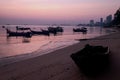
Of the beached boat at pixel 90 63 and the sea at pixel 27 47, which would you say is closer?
the beached boat at pixel 90 63

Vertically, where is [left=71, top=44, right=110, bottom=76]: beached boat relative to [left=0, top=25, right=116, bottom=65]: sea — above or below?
above

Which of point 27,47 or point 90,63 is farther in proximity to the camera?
point 27,47

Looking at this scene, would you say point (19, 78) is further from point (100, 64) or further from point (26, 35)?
point (26, 35)

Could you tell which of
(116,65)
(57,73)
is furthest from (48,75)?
(116,65)

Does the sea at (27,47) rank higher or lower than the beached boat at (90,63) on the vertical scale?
lower

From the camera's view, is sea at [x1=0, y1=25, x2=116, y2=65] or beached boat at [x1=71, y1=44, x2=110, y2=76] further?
sea at [x1=0, y1=25, x2=116, y2=65]

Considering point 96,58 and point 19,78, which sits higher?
point 96,58

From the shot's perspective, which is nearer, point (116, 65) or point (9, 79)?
point (9, 79)

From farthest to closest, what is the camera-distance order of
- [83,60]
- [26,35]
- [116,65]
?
[26,35] → [116,65] → [83,60]

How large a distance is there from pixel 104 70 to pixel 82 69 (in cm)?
123

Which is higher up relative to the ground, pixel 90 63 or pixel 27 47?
pixel 90 63

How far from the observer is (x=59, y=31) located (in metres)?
84.6

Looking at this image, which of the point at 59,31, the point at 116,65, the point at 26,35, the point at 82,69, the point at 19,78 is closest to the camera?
the point at 82,69

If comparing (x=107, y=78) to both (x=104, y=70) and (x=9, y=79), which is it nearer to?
(x=104, y=70)
